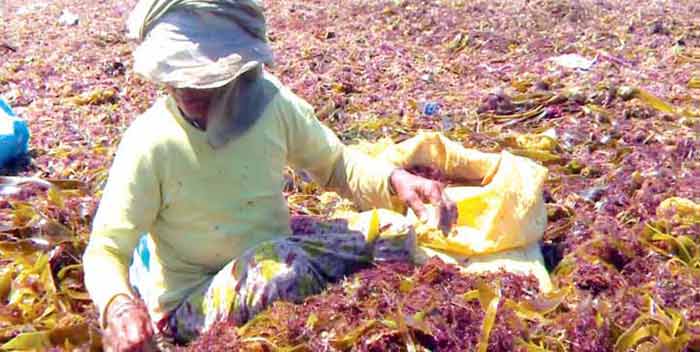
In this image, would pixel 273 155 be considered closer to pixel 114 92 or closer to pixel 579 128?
pixel 579 128

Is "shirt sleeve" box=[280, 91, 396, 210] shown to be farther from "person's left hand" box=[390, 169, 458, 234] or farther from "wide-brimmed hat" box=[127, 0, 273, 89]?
"wide-brimmed hat" box=[127, 0, 273, 89]

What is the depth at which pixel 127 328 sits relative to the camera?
1.85m

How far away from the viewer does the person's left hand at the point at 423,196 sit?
223cm

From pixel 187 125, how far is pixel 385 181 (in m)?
0.60

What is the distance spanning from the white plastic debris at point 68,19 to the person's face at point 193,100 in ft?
20.3

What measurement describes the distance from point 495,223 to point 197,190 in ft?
3.10

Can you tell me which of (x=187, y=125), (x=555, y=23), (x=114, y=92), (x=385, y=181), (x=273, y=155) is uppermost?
(x=187, y=125)

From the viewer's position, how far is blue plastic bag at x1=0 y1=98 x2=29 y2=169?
3.84 metres

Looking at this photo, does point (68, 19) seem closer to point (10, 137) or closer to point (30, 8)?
point (30, 8)

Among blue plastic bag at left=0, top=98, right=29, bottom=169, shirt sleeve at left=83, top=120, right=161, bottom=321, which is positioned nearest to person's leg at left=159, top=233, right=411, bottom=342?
shirt sleeve at left=83, top=120, right=161, bottom=321

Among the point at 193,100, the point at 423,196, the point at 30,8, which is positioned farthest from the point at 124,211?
the point at 30,8

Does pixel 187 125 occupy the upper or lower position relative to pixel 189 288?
upper

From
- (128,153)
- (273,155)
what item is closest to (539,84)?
(273,155)

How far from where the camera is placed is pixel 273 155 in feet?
7.65
